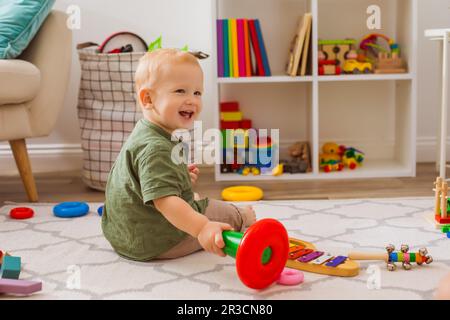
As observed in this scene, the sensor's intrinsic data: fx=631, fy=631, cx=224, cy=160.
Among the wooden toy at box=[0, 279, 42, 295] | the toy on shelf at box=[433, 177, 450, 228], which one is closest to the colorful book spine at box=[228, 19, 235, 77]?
the toy on shelf at box=[433, 177, 450, 228]

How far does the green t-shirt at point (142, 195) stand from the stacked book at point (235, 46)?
103cm

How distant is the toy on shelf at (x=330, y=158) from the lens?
2.46 metres

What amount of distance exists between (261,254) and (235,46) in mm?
1385

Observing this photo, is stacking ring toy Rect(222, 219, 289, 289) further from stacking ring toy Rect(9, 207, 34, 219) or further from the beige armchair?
the beige armchair

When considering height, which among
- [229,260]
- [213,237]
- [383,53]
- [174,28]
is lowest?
[229,260]

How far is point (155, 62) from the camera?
4.38ft

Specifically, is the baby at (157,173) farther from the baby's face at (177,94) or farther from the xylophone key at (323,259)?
the xylophone key at (323,259)

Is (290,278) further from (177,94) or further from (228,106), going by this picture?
(228,106)

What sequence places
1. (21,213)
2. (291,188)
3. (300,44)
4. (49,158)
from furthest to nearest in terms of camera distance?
(49,158) < (300,44) < (291,188) < (21,213)

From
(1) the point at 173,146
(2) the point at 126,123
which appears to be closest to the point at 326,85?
A: (2) the point at 126,123

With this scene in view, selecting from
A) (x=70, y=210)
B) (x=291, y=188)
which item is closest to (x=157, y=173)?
(x=70, y=210)

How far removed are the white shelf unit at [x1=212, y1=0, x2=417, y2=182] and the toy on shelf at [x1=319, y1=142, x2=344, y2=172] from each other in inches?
1.5

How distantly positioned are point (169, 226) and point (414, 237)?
1.99 feet
